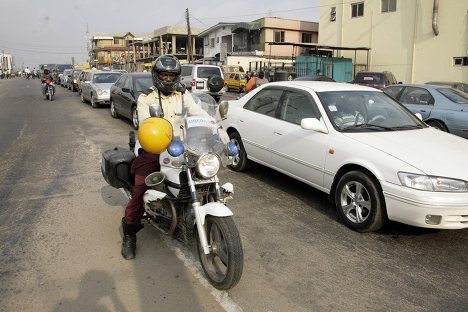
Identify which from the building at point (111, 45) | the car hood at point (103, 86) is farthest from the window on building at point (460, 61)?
the building at point (111, 45)

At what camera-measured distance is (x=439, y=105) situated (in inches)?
336

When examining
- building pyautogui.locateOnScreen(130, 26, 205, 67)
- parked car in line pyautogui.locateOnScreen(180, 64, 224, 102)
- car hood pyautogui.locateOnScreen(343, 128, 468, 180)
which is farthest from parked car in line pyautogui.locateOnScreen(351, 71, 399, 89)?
building pyautogui.locateOnScreen(130, 26, 205, 67)

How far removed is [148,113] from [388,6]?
25646 mm

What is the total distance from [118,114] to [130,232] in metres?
10.2

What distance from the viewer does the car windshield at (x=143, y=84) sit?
10.9 m

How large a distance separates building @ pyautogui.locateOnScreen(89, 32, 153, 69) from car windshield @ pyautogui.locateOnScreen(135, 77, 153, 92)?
233 feet

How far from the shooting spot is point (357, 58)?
2789 cm

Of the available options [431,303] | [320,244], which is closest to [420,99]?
[320,244]

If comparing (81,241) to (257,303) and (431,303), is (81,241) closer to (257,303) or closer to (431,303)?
(257,303)

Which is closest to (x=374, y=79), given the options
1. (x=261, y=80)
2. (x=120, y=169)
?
(x=261, y=80)

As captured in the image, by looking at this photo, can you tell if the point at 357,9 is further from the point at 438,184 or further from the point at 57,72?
the point at 57,72

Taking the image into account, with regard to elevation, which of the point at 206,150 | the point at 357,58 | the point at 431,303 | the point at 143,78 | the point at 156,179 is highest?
the point at 357,58

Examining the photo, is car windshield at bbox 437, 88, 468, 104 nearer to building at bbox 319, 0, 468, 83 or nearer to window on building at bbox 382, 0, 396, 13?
building at bbox 319, 0, 468, 83

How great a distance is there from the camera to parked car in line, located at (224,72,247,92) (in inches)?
1029
